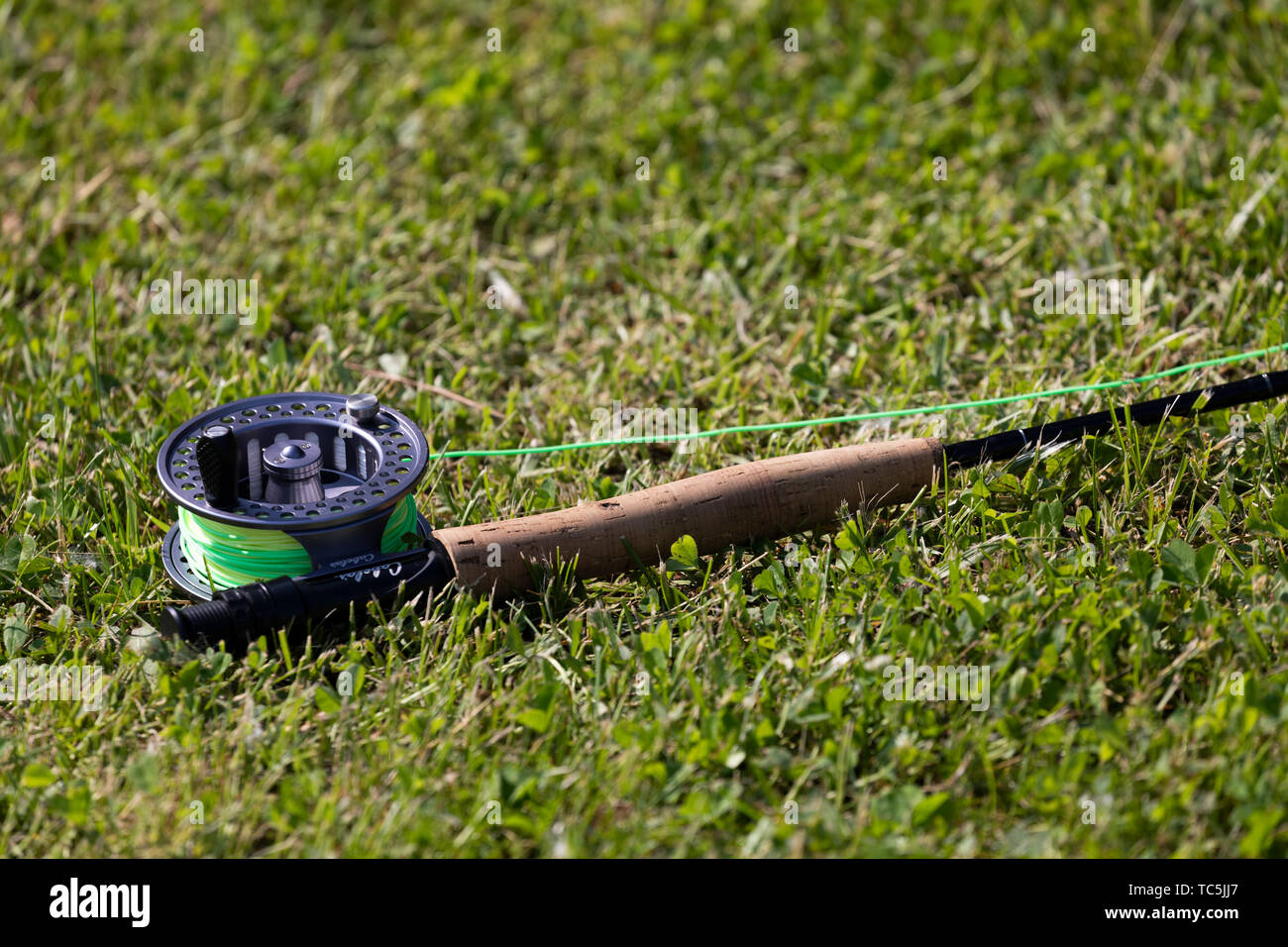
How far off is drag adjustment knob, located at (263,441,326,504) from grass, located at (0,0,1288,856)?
31 cm

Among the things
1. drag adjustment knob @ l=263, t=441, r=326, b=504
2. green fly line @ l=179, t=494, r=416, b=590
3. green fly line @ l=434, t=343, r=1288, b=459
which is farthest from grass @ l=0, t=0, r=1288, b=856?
drag adjustment knob @ l=263, t=441, r=326, b=504

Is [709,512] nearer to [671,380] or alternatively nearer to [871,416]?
[871,416]

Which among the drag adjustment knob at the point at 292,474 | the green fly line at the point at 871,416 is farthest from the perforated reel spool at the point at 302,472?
the green fly line at the point at 871,416

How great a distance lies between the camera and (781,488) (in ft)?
9.93

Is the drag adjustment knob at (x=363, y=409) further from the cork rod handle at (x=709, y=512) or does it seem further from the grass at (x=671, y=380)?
the grass at (x=671, y=380)

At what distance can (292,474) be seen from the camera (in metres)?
2.81

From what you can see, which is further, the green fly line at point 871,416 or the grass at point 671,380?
the green fly line at point 871,416

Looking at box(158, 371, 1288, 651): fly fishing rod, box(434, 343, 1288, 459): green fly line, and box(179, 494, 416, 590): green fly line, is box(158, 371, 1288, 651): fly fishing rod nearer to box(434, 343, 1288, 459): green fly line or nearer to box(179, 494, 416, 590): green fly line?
box(179, 494, 416, 590): green fly line

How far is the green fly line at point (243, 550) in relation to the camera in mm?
2725

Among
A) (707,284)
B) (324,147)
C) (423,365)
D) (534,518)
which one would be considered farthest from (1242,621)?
(324,147)

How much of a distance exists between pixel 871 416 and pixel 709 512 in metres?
0.56

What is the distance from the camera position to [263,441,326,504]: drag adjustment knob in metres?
2.81

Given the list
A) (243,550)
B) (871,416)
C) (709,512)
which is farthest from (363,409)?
(871,416)
